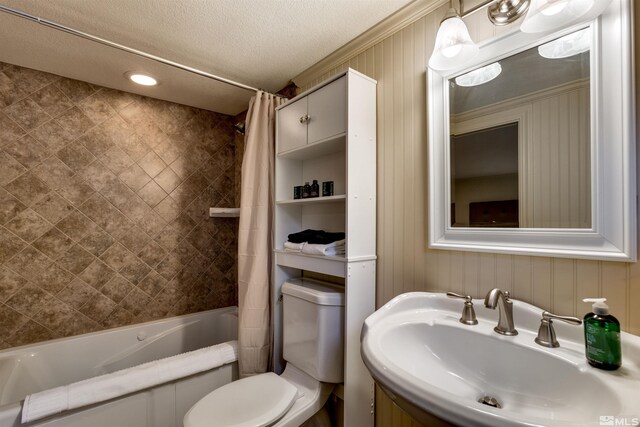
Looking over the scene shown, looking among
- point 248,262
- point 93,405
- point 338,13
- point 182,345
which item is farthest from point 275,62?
point 182,345

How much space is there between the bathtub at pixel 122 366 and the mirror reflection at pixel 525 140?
1.68 m

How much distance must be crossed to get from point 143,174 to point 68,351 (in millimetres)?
1284

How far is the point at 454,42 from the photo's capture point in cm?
107

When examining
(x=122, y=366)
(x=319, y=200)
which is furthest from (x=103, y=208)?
(x=319, y=200)

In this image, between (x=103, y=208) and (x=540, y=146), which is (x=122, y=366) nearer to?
(x=103, y=208)

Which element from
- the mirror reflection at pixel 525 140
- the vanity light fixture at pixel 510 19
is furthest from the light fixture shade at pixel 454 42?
the mirror reflection at pixel 525 140

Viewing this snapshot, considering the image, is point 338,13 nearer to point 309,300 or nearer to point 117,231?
point 309,300

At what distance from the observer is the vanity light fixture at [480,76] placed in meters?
1.12

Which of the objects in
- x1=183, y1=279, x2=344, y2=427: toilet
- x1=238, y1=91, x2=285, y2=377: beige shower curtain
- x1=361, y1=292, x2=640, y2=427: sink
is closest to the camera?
x1=361, y1=292, x2=640, y2=427: sink

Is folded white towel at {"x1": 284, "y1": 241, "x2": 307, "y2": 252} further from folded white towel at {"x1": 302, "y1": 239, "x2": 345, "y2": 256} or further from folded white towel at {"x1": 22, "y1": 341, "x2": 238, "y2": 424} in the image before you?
folded white towel at {"x1": 22, "y1": 341, "x2": 238, "y2": 424}

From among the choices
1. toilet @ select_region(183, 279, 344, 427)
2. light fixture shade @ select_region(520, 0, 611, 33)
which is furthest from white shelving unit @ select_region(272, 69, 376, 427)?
light fixture shade @ select_region(520, 0, 611, 33)

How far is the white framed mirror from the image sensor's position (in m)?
0.85

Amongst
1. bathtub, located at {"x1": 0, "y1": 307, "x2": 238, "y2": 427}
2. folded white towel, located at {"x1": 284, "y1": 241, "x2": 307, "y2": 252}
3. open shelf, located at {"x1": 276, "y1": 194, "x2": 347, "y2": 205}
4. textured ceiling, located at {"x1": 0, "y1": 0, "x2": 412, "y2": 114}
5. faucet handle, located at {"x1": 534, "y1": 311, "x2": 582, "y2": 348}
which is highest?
textured ceiling, located at {"x1": 0, "y1": 0, "x2": 412, "y2": 114}

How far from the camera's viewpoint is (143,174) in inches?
90.6
